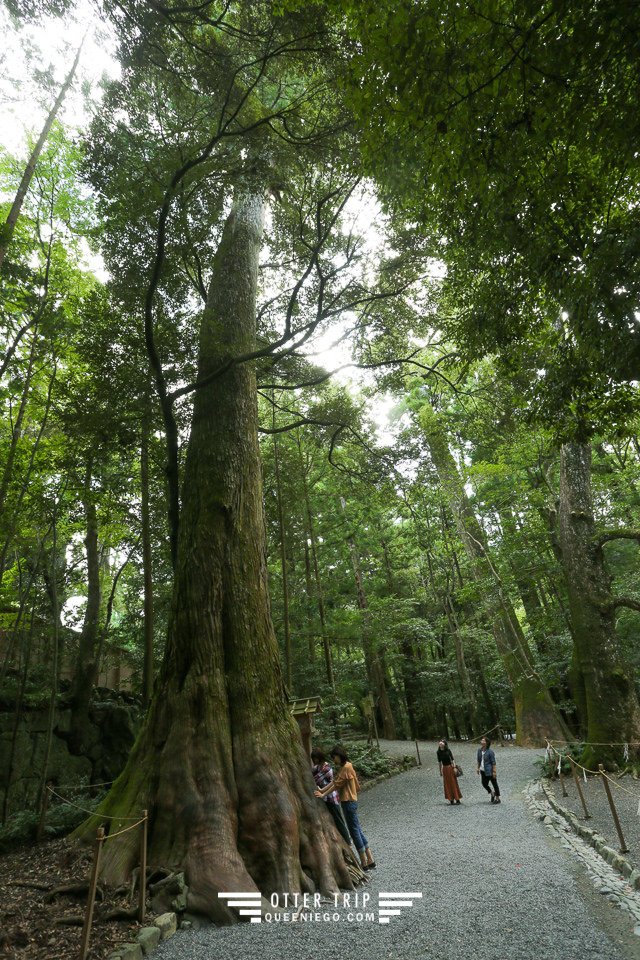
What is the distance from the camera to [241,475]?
5465 mm

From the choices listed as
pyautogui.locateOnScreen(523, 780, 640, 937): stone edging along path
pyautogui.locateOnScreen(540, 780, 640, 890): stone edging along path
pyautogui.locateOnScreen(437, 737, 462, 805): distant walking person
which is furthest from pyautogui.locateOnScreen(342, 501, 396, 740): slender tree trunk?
pyautogui.locateOnScreen(540, 780, 640, 890): stone edging along path

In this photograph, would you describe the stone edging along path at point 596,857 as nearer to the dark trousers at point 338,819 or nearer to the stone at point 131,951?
the dark trousers at point 338,819

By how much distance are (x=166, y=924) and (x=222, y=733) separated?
1249mm

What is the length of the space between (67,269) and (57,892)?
1048 centimetres

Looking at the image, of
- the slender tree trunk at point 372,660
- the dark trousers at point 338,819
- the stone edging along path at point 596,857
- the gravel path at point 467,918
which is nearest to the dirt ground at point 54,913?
the gravel path at point 467,918

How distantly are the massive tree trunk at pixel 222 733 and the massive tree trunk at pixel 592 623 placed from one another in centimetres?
623

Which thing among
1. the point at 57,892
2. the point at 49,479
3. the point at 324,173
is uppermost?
the point at 324,173

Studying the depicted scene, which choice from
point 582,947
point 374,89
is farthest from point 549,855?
point 374,89

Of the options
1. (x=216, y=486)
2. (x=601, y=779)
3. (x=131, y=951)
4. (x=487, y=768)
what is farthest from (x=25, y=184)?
(x=601, y=779)

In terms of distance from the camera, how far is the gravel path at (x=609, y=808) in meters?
4.87

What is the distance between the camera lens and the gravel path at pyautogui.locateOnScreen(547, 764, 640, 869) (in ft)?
16.0

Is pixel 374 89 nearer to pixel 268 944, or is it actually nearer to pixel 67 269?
pixel 268 944

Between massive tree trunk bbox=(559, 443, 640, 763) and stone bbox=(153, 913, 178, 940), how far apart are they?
721 cm

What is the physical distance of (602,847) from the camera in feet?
15.7
